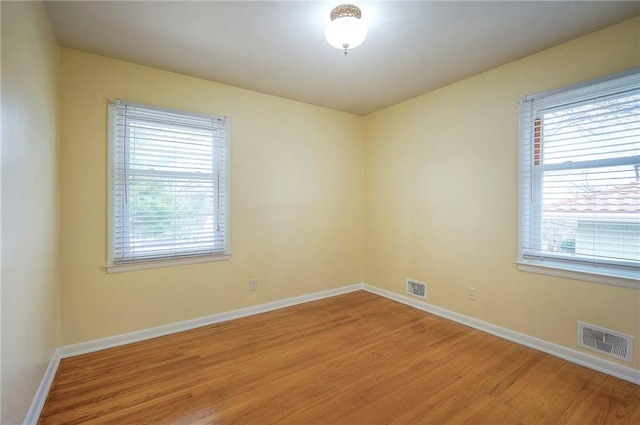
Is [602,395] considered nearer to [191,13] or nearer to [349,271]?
[349,271]

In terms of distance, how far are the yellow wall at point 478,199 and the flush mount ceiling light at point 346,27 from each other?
5.32ft

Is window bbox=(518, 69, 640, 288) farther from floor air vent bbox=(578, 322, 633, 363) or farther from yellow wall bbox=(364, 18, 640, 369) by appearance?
floor air vent bbox=(578, 322, 633, 363)

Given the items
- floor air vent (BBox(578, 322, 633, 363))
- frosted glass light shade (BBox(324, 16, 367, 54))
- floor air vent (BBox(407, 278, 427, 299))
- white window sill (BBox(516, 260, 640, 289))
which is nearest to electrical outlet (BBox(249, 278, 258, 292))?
floor air vent (BBox(407, 278, 427, 299))

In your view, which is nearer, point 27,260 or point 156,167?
point 27,260

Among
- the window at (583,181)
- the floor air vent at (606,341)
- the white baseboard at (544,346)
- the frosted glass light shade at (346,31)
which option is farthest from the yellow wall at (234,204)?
A: the floor air vent at (606,341)

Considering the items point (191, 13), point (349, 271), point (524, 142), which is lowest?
point (349, 271)

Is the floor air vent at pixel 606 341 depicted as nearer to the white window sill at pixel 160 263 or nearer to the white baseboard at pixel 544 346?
the white baseboard at pixel 544 346

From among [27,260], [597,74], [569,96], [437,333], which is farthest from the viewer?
[437,333]

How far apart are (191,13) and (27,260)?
184 cm

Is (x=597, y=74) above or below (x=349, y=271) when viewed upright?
above

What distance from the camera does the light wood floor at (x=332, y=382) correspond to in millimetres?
1739

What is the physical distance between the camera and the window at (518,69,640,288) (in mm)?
2082

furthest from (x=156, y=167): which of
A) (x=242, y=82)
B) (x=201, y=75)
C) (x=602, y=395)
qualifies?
(x=602, y=395)

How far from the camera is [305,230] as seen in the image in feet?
12.4
